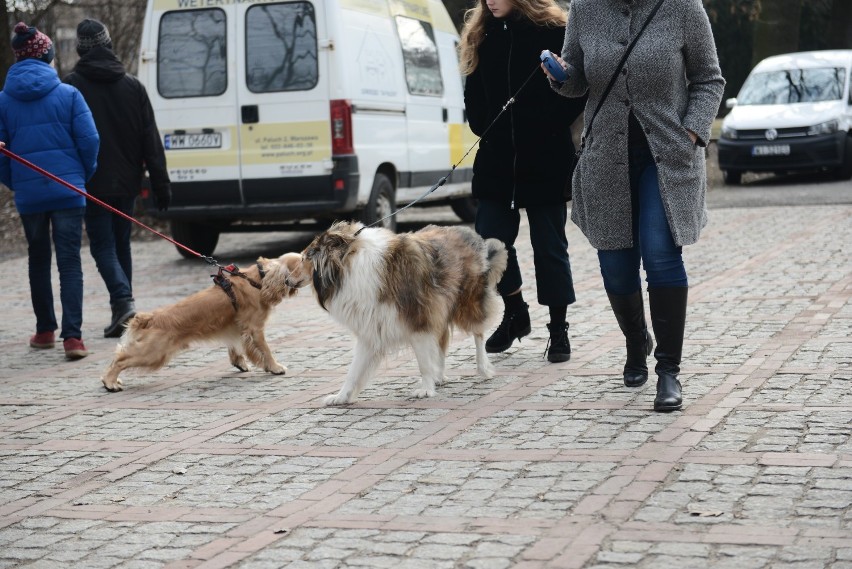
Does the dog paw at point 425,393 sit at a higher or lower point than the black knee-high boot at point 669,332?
lower

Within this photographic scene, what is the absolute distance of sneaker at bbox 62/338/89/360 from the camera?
838cm

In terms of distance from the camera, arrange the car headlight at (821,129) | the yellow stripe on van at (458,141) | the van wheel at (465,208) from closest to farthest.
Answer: the yellow stripe on van at (458,141) < the van wheel at (465,208) < the car headlight at (821,129)

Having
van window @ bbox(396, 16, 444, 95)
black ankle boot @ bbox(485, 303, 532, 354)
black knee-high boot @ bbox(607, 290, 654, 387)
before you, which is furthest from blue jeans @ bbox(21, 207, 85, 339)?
van window @ bbox(396, 16, 444, 95)

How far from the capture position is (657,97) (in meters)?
5.74

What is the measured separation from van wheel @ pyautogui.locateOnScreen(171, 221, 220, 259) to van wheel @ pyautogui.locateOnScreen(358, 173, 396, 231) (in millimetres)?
1966

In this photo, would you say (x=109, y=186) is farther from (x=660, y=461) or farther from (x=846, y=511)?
(x=846, y=511)

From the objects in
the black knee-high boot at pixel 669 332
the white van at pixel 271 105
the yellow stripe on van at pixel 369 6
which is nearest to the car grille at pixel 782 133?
the yellow stripe on van at pixel 369 6

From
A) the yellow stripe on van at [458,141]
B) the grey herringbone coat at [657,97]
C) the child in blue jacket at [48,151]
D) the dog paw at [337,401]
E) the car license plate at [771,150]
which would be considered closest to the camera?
the grey herringbone coat at [657,97]

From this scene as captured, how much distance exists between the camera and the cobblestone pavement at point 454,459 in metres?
4.14

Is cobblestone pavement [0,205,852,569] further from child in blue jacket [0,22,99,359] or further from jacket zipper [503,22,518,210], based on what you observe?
jacket zipper [503,22,518,210]

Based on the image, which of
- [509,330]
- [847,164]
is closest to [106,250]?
[509,330]

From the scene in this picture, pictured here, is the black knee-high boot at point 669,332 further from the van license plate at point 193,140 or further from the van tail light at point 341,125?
the van license plate at point 193,140

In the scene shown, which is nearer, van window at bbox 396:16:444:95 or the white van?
the white van

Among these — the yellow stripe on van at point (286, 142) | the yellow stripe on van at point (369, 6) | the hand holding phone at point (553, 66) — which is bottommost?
the yellow stripe on van at point (286, 142)
